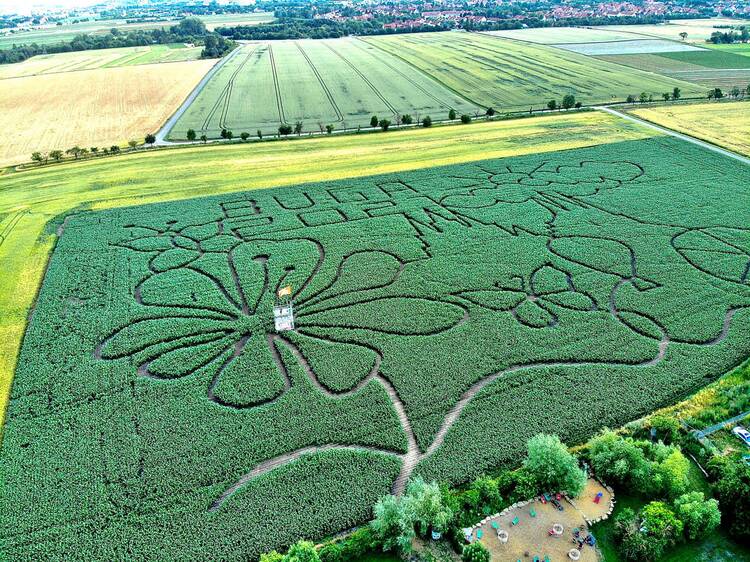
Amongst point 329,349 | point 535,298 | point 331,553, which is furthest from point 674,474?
point 329,349

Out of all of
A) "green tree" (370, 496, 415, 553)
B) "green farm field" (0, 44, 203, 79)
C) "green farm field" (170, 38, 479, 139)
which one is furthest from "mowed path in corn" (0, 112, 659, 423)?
"green farm field" (0, 44, 203, 79)

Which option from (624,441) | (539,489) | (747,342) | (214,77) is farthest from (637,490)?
(214,77)

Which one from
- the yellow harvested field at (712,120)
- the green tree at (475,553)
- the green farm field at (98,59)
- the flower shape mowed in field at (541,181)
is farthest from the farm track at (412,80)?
the green tree at (475,553)

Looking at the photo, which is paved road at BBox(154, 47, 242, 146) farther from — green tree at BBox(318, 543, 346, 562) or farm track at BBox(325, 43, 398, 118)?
green tree at BBox(318, 543, 346, 562)

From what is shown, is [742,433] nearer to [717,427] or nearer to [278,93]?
[717,427]

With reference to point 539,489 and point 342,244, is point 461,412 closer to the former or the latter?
point 539,489

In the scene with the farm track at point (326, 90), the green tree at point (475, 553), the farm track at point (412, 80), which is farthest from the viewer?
the farm track at point (412, 80)

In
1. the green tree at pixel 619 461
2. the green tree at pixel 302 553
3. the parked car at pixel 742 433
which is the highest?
the green tree at pixel 302 553

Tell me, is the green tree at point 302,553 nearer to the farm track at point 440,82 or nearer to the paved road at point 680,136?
the paved road at point 680,136
